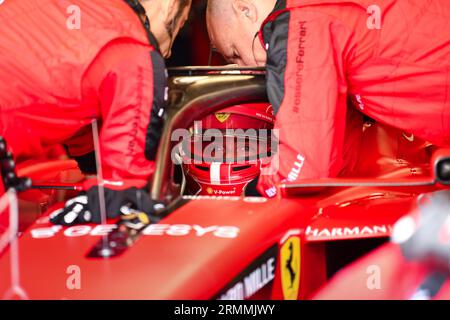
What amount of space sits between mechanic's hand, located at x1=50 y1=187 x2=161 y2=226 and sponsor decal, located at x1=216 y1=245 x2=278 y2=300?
199mm

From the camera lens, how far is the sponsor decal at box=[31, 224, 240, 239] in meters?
1.14

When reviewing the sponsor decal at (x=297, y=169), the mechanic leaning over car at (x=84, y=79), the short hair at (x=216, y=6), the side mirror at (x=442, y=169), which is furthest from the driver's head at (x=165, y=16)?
the side mirror at (x=442, y=169)

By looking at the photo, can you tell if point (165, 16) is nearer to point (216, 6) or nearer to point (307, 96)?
point (216, 6)

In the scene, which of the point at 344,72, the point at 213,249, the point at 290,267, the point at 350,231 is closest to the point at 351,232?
the point at 350,231

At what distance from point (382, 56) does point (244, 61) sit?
0.42 metres

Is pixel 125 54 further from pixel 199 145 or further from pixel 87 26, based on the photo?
pixel 199 145

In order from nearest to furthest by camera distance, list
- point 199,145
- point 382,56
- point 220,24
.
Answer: point 382,56 < point 220,24 < point 199,145

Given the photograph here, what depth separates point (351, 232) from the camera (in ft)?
3.90

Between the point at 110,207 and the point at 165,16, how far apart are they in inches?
26.0

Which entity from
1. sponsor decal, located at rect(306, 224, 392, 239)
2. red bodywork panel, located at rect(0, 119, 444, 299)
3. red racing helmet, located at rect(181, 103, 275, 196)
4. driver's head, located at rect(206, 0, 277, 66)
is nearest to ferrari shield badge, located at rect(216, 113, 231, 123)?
red racing helmet, located at rect(181, 103, 275, 196)

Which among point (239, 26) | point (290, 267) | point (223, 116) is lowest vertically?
point (290, 267)

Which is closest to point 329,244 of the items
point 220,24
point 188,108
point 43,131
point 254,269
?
point 254,269

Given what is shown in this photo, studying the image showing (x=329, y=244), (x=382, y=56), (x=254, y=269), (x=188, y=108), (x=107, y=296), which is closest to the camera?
(x=107, y=296)

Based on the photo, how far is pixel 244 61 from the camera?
1.88 m
